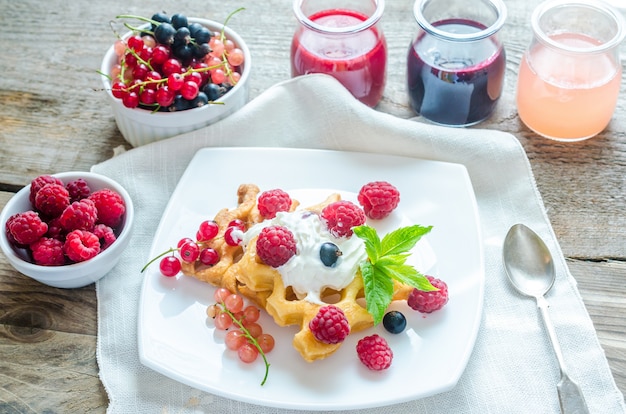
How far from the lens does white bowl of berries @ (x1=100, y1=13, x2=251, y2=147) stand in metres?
2.01

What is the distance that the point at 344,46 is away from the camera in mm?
2119

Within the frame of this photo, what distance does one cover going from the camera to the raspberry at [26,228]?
1.76m

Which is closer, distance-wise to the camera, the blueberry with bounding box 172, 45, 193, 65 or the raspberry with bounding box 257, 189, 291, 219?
the raspberry with bounding box 257, 189, 291, 219

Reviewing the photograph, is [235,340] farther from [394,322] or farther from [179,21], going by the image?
[179,21]

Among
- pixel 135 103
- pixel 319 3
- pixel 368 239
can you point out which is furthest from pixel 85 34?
pixel 368 239

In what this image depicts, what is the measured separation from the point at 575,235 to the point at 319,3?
0.85 m

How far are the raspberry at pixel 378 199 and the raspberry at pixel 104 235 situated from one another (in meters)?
0.56

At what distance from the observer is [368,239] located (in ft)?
5.59

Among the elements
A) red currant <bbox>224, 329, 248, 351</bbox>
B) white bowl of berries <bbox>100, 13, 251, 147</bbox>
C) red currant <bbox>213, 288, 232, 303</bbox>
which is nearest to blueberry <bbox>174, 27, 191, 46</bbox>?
white bowl of berries <bbox>100, 13, 251, 147</bbox>

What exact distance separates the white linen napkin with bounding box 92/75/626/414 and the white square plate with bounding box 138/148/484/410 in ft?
0.19

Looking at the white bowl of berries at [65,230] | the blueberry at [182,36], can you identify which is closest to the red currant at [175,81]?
the blueberry at [182,36]

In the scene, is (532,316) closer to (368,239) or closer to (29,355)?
(368,239)

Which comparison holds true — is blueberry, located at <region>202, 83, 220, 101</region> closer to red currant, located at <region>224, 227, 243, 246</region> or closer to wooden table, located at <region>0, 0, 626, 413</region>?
wooden table, located at <region>0, 0, 626, 413</region>

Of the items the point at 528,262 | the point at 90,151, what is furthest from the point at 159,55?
the point at 528,262
